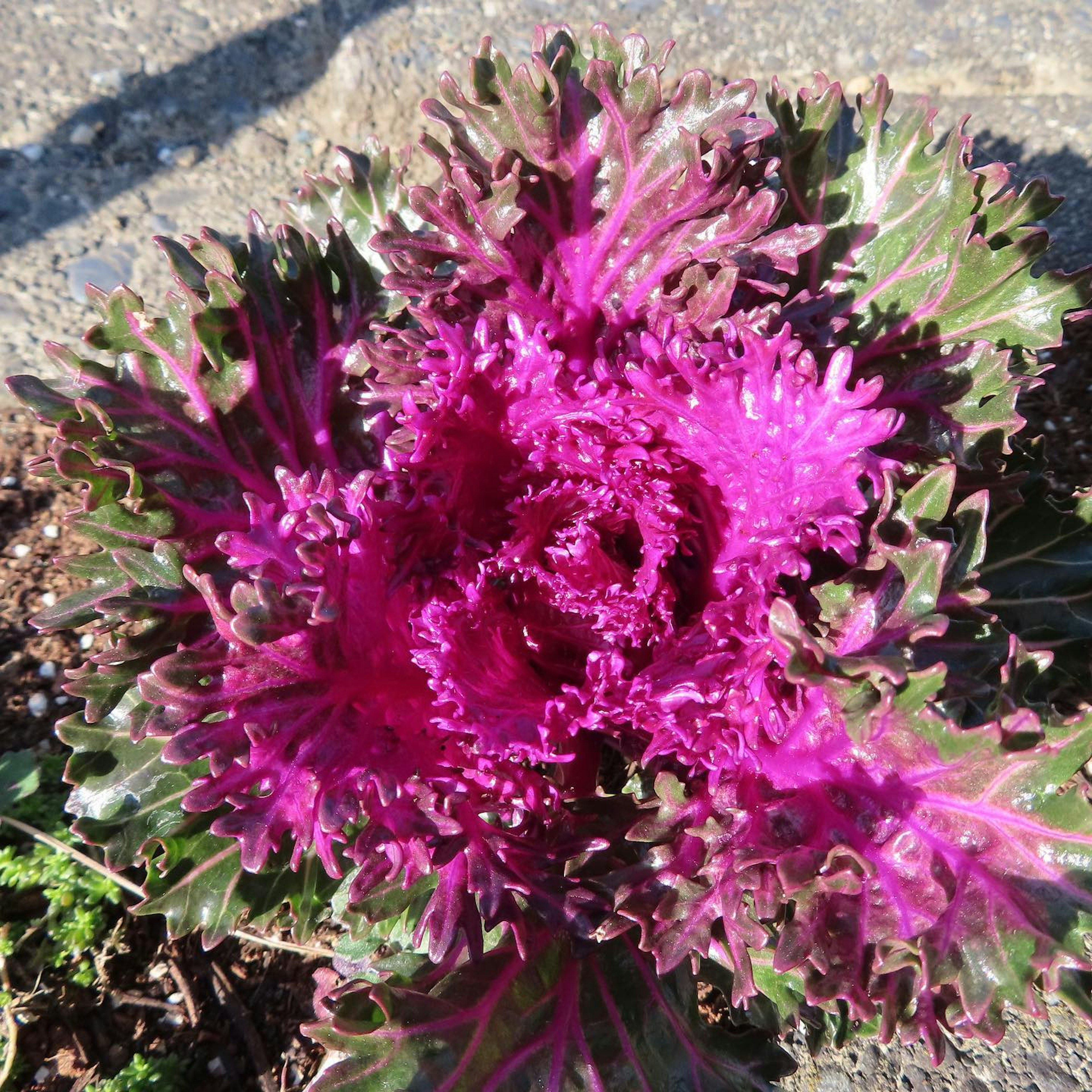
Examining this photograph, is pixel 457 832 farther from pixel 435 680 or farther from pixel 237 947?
pixel 237 947

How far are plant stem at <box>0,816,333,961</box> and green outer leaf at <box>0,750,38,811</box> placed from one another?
0.06 m

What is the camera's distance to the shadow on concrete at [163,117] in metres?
4.07

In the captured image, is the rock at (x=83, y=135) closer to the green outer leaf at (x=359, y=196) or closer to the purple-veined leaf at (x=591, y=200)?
the green outer leaf at (x=359, y=196)

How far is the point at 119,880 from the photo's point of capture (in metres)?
2.69

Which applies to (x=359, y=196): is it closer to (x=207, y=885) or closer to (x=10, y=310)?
(x=207, y=885)

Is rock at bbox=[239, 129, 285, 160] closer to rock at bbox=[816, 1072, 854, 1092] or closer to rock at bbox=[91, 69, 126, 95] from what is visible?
rock at bbox=[91, 69, 126, 95]

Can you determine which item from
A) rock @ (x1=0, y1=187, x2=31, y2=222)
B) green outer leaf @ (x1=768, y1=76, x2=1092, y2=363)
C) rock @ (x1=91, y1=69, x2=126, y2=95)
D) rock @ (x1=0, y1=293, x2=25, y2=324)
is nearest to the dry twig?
green outer leaf @ (x1=768, y1=76, x2=1092, y2=363)

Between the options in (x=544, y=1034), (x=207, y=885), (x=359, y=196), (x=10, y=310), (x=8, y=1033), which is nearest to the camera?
(x=544, y=1034)


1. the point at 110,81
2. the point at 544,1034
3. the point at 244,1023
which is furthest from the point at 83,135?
the point at 544,1034

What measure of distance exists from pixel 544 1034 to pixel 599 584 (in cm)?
90

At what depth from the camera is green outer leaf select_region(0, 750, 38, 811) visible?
284 cm

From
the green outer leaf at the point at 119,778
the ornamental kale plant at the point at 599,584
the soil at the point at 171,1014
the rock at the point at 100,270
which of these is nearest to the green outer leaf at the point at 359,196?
the ornamental kale plant at the point at 599,584

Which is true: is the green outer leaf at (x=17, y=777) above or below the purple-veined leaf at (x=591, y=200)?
below

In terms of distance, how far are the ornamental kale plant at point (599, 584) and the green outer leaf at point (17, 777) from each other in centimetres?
87
